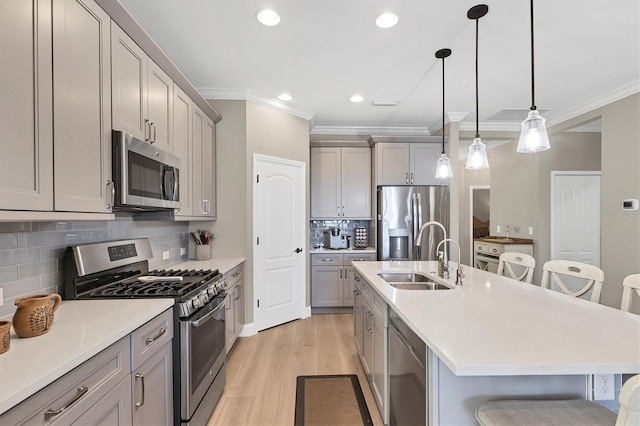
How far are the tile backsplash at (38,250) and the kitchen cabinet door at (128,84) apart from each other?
649 mm

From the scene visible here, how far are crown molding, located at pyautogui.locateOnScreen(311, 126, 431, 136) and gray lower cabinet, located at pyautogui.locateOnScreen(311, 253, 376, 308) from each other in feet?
6.44

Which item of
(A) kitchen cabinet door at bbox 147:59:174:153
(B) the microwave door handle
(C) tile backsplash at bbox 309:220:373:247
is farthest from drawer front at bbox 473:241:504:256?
(A) kitchen cabinet door at bbox 147:59:174:153

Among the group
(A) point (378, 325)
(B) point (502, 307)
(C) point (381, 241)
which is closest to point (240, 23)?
(A) point (378, 325)

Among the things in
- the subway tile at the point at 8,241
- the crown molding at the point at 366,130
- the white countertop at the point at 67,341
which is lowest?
the white countertop at the point at 67,341

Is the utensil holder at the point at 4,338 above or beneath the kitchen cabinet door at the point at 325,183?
beneath

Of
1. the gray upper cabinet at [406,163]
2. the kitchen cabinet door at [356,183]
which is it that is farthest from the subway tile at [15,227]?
the gray upper cabinet at [406,163]

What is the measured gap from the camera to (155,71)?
2.18 meters

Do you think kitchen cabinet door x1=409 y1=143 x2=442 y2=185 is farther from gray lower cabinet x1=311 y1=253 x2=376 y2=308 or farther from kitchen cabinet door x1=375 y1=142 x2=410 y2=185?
gray lower cabinet x1=311 y1=253 x2=376 y2=308

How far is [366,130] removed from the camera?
16.5 feet

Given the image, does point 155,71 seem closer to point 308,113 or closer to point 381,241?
point 308,113

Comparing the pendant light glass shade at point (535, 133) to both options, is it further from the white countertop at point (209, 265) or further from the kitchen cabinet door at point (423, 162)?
the kitchen cabinet door at point (423, 162)

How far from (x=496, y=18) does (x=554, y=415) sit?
2446 millimetres

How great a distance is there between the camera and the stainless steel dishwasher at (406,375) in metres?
1.32

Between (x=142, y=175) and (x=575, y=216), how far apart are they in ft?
19.4
